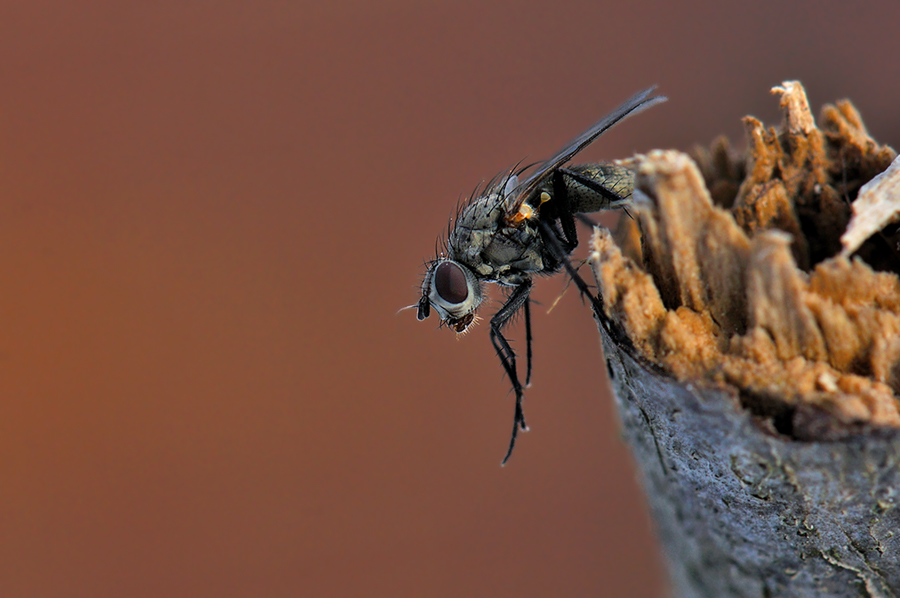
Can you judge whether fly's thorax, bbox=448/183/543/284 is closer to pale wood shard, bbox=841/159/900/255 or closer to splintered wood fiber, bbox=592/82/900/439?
splintered wood fiber, bbox=592/82/900/439

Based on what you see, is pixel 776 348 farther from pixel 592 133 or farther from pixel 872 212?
pixel 592 133

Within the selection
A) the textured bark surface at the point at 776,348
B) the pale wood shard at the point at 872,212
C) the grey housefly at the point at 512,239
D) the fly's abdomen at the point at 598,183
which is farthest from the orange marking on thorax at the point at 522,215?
the pale wood shard at the point at 872,212

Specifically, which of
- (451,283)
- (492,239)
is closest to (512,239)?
(492,239)

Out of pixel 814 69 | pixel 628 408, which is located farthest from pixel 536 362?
pixel 628 408

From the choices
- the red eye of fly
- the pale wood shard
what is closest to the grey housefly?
the red eye of fly

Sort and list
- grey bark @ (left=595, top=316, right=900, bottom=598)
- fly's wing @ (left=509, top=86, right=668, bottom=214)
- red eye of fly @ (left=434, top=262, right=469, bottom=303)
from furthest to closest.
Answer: red eye of fly @ (left=434, top=262, right=469, bottom=303)
fly's wing @ (left=509, top=86, right=668, bottom=214)
grey bark @ (left=595, top=316, right=900, bottom=598)

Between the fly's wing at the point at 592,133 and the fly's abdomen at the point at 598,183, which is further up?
the fly's wing at the point at 592,133

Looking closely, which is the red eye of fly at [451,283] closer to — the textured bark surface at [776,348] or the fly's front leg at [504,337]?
the fly's front leg at [504,337]
